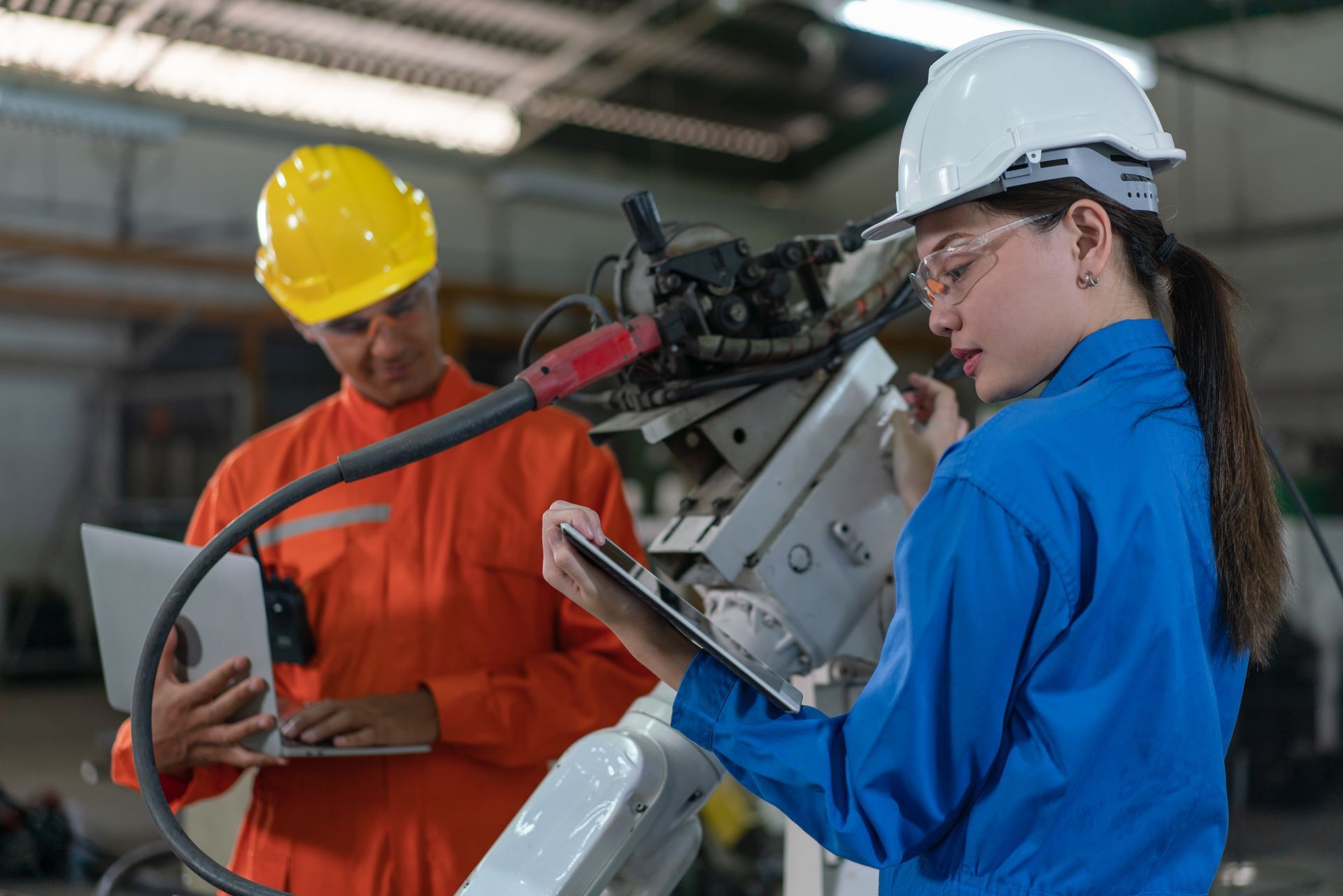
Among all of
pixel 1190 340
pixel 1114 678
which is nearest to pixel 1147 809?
pixel 1114 678

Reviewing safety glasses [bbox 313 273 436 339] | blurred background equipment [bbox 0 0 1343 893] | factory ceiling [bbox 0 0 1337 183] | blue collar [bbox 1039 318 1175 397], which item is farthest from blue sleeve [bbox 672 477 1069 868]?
blurred background equipment [bbox 0 0 1343 893]

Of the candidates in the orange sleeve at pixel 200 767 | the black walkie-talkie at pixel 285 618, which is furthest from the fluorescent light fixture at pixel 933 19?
the black walkie-talkie at pixel 285 618

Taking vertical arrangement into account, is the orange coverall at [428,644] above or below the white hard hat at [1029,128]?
below

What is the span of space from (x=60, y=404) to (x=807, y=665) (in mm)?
8710

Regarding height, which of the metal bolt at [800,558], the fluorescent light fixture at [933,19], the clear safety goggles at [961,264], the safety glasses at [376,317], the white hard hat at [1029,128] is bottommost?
the metal bolt at [800,558]

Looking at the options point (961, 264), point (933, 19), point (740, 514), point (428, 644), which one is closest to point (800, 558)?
point (740, 514)

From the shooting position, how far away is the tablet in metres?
0.88

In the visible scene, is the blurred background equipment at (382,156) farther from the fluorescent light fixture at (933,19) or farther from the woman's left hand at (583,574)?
the woman's left hand at (583,574)

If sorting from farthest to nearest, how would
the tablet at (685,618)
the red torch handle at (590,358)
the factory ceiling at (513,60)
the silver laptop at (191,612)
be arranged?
the factory ceiling at (513,60) < the silver laptop at (191,612) < the red torch handle at (590,358) < the tablet at (685,618)

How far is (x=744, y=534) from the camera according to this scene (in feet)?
3.99

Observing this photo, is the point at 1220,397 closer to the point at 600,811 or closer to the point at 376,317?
the point at 600,811

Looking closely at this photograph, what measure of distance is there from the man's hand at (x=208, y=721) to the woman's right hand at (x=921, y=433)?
0.82 m

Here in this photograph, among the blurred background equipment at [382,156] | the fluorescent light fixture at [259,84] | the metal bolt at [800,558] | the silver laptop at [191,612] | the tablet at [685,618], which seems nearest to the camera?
the tablet at [685,618]

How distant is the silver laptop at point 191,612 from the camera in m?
1.34
